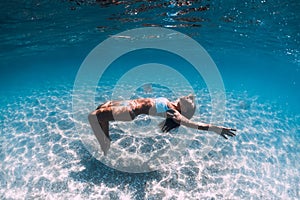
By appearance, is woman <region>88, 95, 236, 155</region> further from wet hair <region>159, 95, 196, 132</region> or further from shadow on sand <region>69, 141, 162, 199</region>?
shadow on sand <region>69, 141, 162, 199</region>

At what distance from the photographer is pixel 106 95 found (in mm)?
15891

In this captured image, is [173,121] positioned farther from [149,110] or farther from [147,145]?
[147,145]

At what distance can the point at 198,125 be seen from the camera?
14.8ft

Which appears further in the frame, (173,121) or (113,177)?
(113,177)

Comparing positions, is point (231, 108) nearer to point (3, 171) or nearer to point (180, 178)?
point (180, 178)

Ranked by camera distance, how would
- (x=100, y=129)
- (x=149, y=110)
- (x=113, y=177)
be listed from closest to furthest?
1. (x=149, y=110)
2. (x=100, y=129)
3. (x=113, y=177)

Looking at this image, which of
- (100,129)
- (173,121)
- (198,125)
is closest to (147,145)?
(100,129)

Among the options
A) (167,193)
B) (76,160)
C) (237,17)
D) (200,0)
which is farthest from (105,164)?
(237,17)

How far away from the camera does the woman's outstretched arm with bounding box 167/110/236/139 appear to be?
13.6 ft

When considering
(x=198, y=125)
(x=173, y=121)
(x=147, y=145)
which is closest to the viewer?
(x=198, y=125)

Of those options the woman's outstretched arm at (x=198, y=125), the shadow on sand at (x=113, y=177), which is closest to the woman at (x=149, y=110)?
the woman's outstretched arm at (x=198, y=125)

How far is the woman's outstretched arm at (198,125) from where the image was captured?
4.15 metres

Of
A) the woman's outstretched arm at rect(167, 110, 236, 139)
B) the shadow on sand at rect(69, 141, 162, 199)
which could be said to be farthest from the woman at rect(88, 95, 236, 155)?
the shadow on sand at rect(69, 141, 162, 199)

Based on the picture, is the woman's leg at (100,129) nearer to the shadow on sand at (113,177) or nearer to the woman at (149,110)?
the woman at (149,110)
